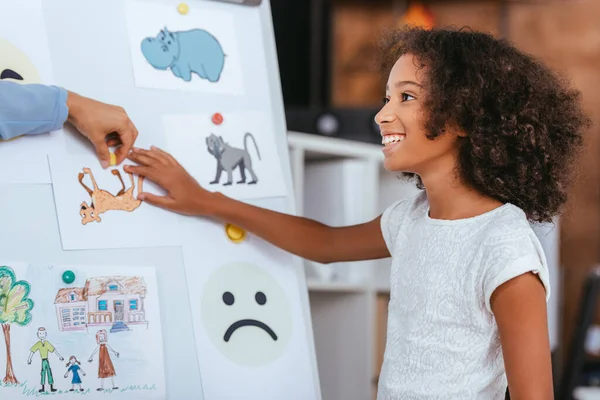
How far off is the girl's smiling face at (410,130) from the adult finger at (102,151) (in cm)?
36

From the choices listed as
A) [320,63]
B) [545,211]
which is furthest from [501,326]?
[320,63]

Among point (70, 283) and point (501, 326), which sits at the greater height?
point (70, 283)

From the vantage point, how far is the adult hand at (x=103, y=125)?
1.00m

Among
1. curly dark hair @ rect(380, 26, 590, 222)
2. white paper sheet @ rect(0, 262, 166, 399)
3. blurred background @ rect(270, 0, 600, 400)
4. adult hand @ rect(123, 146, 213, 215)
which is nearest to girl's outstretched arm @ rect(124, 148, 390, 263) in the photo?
adult hand @ rect(123, 146, 213, 215)

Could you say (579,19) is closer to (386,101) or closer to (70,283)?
(386,101)

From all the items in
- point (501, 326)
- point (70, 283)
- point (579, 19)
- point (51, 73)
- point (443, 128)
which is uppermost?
point (579, 19)

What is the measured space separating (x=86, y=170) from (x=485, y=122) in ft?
1.68

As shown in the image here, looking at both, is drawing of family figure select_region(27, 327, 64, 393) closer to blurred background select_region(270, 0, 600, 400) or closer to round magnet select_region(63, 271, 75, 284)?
round magnet select_region(63, 271, 75, 284)

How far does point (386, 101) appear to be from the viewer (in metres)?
1.17

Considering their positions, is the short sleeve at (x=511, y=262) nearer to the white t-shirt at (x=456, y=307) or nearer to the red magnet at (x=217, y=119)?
the white t-shirt at (x=456, y=307)

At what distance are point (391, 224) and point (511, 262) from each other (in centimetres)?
26

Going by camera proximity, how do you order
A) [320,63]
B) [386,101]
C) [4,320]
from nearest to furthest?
[4,320] → [386,101] → [320,63]

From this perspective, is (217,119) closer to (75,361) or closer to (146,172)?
(146,172)

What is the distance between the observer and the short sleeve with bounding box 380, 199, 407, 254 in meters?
1.21
